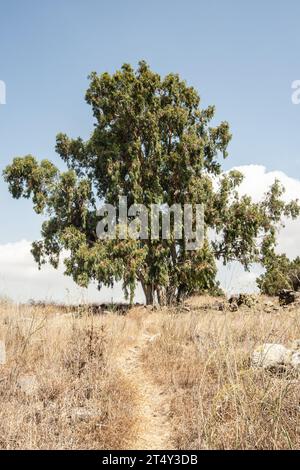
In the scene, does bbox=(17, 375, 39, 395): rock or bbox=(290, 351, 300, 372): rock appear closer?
bbox=(290, 351, 300, 372): rock

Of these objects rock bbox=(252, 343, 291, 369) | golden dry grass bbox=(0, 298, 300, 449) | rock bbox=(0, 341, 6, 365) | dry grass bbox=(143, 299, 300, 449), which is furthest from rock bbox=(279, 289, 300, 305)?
rock bbox=(0, 341, 6, 365)

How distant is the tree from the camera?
18609 mm

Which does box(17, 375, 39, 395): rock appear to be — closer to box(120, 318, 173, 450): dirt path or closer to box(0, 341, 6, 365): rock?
box(0, 341, 6, 365): rock

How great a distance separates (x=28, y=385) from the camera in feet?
18.1

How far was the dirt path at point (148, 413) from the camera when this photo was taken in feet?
15.3

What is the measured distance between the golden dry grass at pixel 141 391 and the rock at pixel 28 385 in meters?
0.07

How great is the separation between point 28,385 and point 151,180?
48.7 feet

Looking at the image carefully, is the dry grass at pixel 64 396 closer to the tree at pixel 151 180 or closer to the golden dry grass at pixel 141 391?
the golden dry grass at pixel 141 391

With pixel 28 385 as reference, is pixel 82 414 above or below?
below

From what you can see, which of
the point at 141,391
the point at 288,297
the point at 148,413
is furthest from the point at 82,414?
the point at 288,297

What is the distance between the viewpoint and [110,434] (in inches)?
179

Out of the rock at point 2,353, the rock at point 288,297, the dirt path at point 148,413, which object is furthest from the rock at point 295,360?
the rock at point 288,297

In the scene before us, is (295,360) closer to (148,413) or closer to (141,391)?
(148,413)

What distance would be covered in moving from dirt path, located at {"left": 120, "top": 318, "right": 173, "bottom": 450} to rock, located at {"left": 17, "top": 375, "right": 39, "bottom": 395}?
1.47 meters
